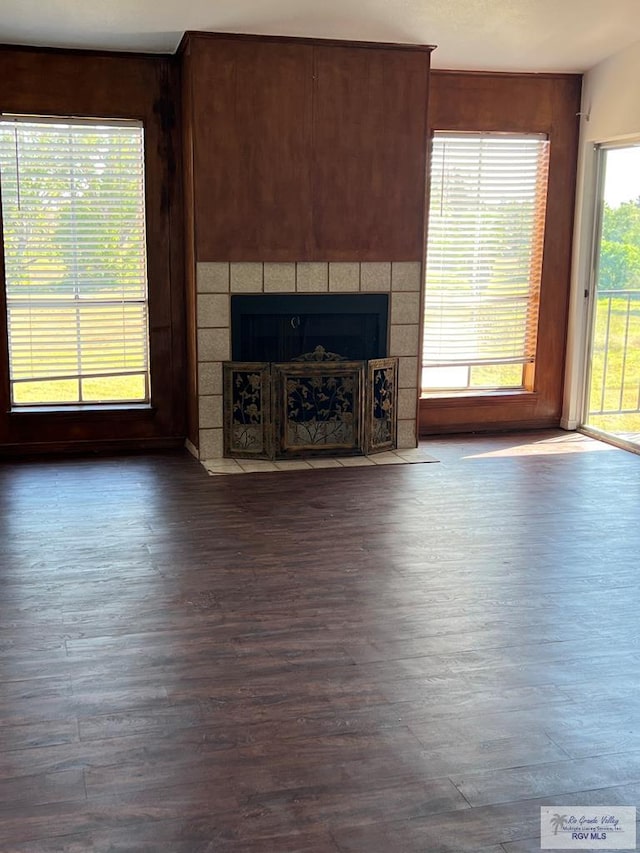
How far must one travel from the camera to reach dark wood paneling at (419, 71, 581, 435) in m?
5.88

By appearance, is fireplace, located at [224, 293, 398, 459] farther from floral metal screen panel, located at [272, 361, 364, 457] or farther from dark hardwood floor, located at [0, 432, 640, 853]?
dark hardwood floor, located at [0, 432, 640, 853]

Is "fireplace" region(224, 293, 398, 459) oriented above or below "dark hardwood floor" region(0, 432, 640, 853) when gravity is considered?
above

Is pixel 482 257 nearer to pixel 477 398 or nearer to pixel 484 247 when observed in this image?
pixel 484 247

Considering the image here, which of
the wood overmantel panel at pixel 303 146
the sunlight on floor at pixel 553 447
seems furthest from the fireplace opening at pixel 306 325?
the sunlight on floor at pixel 553 447

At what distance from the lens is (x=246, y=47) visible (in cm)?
509

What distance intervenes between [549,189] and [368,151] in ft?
4.89

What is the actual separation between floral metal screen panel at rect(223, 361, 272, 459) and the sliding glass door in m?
2.39

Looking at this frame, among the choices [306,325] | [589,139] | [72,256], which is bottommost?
[306,325]

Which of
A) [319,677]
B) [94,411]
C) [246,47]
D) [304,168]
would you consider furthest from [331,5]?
[319,677]

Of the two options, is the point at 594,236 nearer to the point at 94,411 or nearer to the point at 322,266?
the point at 322,266

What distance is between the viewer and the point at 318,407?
549 cm
